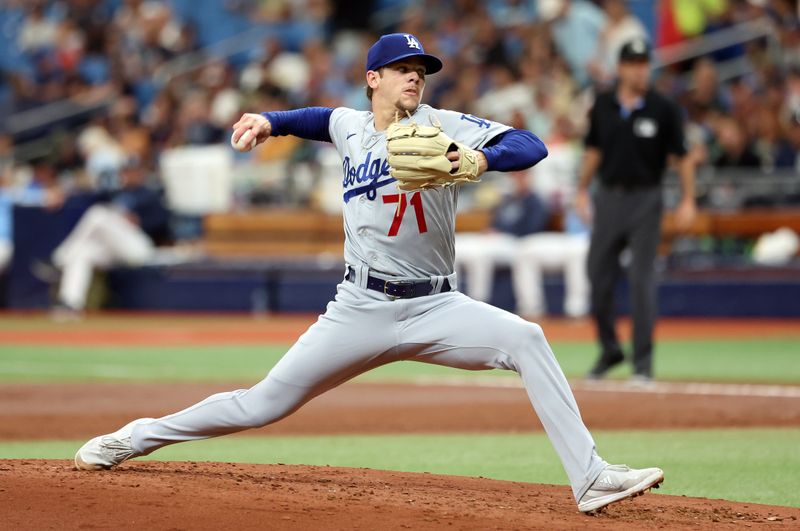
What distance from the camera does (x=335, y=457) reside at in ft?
22.3

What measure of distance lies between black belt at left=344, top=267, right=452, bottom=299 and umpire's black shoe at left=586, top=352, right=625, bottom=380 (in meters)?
5.11

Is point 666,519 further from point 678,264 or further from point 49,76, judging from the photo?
point 49,76

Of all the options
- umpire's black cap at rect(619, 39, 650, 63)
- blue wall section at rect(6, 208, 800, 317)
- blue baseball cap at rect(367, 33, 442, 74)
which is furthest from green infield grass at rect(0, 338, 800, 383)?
blue baseball cap at rect(367, 33, 442, 74)

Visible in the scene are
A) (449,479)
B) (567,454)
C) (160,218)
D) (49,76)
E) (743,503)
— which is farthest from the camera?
(49,76)

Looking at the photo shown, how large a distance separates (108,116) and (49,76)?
8.46ft

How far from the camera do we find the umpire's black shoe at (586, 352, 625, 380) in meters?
10.1

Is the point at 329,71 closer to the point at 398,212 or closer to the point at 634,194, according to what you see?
the point at 634,194

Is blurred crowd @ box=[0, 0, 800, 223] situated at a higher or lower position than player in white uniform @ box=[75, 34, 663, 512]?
higher

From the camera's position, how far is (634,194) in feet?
32.1

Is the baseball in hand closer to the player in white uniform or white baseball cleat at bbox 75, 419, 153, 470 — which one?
the player in white uniform

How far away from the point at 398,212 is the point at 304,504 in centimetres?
119

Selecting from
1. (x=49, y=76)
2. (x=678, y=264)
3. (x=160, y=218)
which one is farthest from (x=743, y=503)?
(x=49, y=76)

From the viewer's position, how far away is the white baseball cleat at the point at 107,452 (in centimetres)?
545

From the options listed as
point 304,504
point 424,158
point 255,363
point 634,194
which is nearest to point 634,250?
point 634,194
